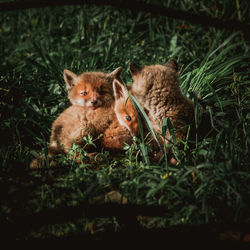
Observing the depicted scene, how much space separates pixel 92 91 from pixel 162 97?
3.26 feet

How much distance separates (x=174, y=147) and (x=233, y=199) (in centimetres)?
78

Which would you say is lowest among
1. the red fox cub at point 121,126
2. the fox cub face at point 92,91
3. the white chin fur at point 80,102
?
the red fox cub at point 121,126

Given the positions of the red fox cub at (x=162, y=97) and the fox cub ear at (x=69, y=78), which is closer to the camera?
the red fox cub at (x=162, y=97)

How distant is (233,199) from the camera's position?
222cm

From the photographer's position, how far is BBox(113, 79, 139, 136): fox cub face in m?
3.20

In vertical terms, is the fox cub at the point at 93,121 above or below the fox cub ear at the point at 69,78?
below

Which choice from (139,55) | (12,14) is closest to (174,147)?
(139,55)

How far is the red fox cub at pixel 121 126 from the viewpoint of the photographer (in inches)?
126

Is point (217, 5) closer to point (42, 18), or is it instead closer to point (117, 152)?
point (42, 18)

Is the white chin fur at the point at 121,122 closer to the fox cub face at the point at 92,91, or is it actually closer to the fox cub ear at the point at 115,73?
the fox cub face at the point at 92,91

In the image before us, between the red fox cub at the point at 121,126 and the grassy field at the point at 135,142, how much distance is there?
0.48 ft

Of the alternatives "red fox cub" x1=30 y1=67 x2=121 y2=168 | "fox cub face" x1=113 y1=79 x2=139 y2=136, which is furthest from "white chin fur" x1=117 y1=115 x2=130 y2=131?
"red fox cub" x1=30 y1=67 x2=121 y2=168

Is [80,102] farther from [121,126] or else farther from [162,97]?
[162,97]

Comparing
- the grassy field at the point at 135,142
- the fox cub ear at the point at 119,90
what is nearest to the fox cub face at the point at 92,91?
the fox cub ear at the point at 119,90
